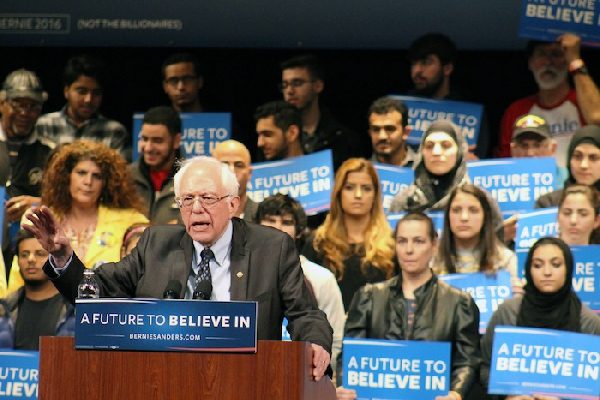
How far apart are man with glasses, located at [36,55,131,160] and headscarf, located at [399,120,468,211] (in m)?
1.75

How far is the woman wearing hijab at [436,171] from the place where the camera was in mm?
6520

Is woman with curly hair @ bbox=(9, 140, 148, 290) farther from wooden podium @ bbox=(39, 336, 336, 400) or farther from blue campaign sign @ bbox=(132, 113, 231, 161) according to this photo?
wooden podium @ bbox=(39, 336, 336, 400)

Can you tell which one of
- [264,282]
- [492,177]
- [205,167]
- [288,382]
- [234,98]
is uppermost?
[234,98]

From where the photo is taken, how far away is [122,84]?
849 centimetres

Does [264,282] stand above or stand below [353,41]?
below

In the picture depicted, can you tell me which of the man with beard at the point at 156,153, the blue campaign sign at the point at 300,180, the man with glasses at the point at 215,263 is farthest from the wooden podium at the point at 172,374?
the man with beard at the point at 156,153

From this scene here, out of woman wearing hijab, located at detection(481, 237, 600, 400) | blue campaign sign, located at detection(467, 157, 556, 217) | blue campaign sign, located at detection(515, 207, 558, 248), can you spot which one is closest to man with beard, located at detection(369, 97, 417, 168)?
blue campaign sign, located at detection(467, 157, 556, 217)

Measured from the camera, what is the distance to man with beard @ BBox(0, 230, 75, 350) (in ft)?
20.2

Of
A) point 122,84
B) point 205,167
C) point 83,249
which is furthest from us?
point 122,84

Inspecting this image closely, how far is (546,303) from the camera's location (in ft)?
19.0

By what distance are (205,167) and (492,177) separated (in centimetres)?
320

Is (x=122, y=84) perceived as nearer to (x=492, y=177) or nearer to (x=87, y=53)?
(x=87, y=53)

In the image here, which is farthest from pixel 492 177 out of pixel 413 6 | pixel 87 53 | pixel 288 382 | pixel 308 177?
pixel 288 382

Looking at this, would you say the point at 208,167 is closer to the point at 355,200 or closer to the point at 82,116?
the point at 355,200
